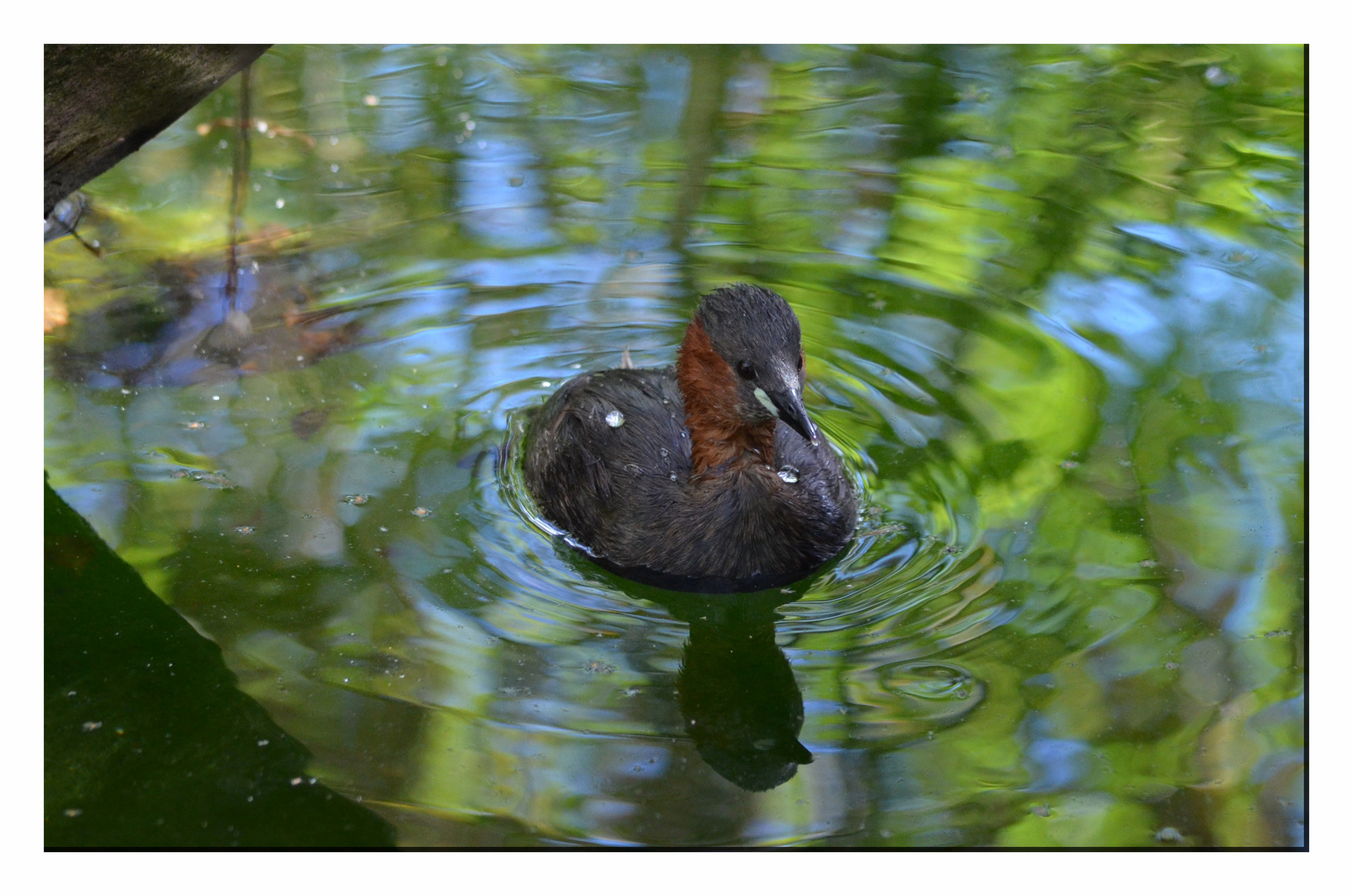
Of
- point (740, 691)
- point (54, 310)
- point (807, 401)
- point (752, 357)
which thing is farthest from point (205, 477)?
point (807, 401)

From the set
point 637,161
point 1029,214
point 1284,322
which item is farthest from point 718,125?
point 1284,322

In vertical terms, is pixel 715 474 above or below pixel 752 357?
below

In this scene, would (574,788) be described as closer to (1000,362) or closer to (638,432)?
(638,432)

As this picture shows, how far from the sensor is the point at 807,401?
19.4ft

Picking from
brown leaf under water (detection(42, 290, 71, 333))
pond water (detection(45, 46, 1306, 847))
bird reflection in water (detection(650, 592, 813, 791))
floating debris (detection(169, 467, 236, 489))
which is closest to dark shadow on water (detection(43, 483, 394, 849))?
pond water (detection(45, 46, 1306, 847))

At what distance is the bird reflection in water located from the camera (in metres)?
4.13

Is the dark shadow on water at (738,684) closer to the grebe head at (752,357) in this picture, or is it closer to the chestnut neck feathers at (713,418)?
the chestnut neck feathers at (713,418)

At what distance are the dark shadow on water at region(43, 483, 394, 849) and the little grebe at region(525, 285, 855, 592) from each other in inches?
58.2

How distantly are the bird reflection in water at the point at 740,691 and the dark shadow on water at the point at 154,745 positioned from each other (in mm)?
1051

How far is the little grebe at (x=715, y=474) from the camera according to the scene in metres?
4.77

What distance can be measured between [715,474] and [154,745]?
2171 millimetres

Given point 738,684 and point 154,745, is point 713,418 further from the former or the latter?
point 154,745

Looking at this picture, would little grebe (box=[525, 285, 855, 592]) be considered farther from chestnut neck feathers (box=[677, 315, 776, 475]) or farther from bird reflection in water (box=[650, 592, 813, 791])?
bird reflection in water (box=[650, 592, 813, 791])

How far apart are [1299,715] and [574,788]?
2.31 m
